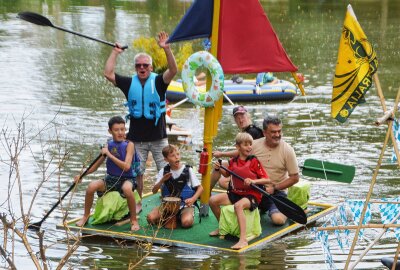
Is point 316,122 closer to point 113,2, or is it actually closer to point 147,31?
point 147,31

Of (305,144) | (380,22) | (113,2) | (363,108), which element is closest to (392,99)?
(363,108)

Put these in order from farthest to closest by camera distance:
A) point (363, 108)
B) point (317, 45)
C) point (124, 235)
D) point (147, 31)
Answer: point (147, 31)
point (317, 45)
point (363, 108)
point (124, 235)

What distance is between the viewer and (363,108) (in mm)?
19578

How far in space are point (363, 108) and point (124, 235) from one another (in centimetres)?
963

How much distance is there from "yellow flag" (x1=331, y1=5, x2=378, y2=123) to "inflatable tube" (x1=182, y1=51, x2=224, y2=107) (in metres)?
2.55

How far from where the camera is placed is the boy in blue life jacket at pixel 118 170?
1106 cm

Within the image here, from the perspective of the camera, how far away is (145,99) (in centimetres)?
1158

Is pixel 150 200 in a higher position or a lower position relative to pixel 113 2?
lower

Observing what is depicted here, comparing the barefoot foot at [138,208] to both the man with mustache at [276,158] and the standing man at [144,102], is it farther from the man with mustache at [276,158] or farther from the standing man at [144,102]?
the man with mustache at [276,158]

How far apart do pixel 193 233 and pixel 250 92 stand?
954 cm

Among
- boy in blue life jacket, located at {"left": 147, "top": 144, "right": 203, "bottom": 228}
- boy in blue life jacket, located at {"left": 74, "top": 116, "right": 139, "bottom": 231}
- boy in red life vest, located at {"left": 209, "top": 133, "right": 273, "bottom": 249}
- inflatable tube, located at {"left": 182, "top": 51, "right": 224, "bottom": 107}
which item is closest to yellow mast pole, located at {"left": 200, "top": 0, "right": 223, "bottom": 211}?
inflatable tube, located at {"left": 182, "top": 51, "right": 224, "bottom": 107}

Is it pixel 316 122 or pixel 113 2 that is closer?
pixel 316 122

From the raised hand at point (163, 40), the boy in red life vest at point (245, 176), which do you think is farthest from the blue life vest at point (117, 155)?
the raised hand at point (163, 40)

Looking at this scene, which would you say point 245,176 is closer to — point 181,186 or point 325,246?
point 181,186
